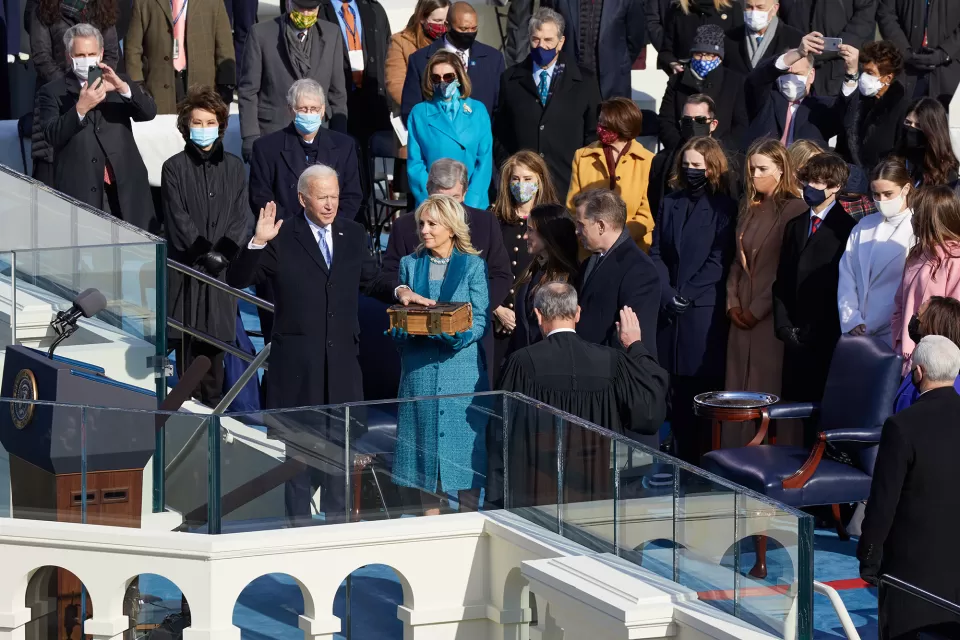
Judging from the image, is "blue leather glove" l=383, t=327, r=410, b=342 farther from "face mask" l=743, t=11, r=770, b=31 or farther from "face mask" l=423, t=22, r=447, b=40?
"face mask" l=743, t=11, r=770, b=31

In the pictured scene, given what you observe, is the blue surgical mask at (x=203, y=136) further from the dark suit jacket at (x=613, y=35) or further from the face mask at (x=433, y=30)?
the dark suit jacket at (x=613, y=35)

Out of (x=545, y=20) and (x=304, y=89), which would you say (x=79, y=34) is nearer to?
(x=304, y=89)

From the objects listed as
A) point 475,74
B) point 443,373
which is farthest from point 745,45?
point 443,373

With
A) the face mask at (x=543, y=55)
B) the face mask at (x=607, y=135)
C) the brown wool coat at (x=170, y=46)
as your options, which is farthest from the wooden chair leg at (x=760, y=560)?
the brown wool coat at (x=170, y=46)

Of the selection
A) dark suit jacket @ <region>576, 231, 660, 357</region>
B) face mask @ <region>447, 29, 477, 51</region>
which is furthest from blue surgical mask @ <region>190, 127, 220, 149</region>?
dark suit jacket @ <region>576, 231, 660, 357</region>

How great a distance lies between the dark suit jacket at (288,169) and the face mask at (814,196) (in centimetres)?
290

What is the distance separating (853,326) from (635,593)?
2.66m

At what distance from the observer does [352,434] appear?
855 centimetres

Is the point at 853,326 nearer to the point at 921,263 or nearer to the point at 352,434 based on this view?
the point at 921,263

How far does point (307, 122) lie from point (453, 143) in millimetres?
950

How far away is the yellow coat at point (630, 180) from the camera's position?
426 inches

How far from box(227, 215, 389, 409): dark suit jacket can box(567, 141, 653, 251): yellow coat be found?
1.96 m

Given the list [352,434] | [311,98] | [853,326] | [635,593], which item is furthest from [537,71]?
[635,593]

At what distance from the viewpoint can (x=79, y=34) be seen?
11.4 m
